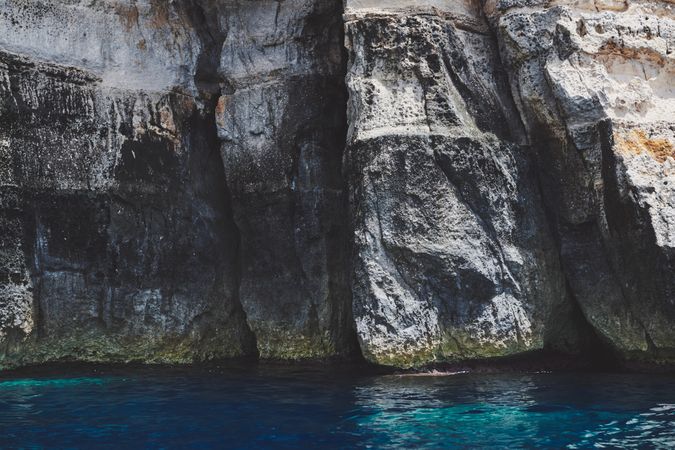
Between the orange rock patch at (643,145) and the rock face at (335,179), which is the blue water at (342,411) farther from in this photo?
the orange rock patch at (643,145)

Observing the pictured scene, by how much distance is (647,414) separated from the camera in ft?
19.2

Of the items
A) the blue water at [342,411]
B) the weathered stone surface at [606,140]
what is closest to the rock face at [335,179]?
the weathered stone surface at [606,140]

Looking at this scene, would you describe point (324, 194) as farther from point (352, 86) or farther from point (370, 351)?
point (370, 351)

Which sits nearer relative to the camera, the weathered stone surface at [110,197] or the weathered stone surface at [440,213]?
the weathered stone surface at [440,213]

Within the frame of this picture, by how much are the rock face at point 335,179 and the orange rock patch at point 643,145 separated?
0.02 metres

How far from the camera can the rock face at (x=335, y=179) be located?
8047 mm

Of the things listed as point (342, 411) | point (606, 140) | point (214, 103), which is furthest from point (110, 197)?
point (606, 140)

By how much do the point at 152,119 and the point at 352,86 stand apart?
2942 millimetres

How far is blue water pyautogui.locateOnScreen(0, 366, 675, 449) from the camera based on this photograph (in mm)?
5355

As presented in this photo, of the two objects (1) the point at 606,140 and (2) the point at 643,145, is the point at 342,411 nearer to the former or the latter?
(1) the point at 606,140

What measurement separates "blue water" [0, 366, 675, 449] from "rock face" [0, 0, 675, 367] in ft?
2.62

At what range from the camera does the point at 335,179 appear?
998 cm

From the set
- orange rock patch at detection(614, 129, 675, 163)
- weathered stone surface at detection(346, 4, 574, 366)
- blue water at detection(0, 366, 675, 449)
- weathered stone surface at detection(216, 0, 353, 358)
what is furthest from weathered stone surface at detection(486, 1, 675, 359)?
weathered stone surface at detection(216, 0, 353, 358)

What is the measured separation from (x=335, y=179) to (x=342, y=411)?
166 inches
